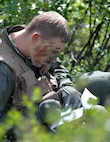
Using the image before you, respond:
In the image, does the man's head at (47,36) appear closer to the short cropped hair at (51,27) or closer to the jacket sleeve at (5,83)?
the short cropped hair at (51,27)

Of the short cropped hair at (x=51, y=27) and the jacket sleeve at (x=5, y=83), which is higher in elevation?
the short cropped hair at (x=51, y=27)

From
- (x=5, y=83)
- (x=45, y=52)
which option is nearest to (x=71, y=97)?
(x=45, y=52)

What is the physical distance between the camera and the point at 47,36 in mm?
3148

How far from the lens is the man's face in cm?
317

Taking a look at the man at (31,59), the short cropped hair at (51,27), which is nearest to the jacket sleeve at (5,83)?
the man at (31,59)

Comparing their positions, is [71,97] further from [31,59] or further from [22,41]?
[22,41]

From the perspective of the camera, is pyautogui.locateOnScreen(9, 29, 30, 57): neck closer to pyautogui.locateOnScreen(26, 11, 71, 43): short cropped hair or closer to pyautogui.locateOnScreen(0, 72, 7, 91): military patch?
pyautogui.locateOnScreen(26, 11, 71, 43): short cropped hair

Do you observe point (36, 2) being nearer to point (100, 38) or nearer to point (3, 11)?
point (3, 11)

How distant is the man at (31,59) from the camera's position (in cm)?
312

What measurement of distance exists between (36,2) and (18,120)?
11.1ft

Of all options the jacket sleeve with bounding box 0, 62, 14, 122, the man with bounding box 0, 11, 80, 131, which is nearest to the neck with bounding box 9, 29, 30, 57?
the man with bounding box 0, 11, 80, 131

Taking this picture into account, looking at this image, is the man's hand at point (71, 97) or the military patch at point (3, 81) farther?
the man's hand at point (71, 97)

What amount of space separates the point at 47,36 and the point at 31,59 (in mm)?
199

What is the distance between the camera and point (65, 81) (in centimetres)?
346
